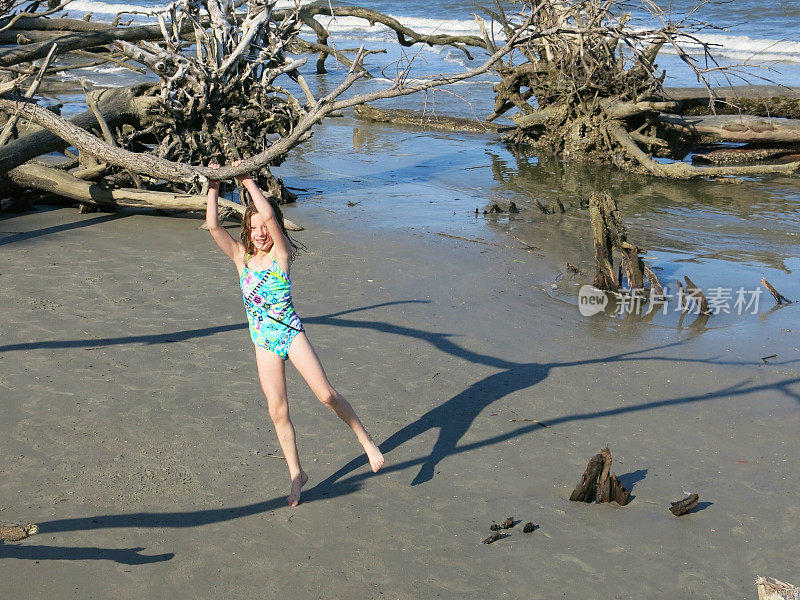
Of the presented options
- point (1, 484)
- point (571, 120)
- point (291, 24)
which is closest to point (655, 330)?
point (1, 484)

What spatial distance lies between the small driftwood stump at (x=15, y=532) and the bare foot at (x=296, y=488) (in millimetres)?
1220

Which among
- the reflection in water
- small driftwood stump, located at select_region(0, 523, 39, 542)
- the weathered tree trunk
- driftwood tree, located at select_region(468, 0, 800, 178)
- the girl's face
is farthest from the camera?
driftwood tree, located at select_region(468, 0, 800, 178)

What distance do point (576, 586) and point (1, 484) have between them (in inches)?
115

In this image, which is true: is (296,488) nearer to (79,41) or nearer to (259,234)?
(259,234)

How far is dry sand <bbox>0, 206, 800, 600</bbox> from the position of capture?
3.95 metres

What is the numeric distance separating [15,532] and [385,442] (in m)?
2.08

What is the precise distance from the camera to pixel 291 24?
33.7 ft

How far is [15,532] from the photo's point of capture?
396 centimetres

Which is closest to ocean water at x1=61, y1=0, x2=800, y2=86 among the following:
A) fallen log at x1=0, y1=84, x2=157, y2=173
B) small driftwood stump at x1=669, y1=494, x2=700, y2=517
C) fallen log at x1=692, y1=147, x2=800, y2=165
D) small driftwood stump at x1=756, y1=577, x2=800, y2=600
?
fallen log at x1=692, y1=147, x2=800, y2=165

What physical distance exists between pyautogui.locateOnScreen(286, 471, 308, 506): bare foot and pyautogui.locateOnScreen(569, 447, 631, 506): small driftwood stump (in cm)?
141

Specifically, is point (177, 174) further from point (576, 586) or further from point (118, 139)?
point (118, 139)

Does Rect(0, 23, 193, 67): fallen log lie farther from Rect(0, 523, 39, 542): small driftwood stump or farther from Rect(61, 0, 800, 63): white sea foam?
Rect(61, 0, 800, 63): white sea foam

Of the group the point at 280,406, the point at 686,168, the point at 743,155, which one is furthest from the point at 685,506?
the point at 743,155

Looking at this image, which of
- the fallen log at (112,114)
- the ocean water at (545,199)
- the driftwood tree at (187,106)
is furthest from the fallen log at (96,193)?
the ocean water at (545,199)
